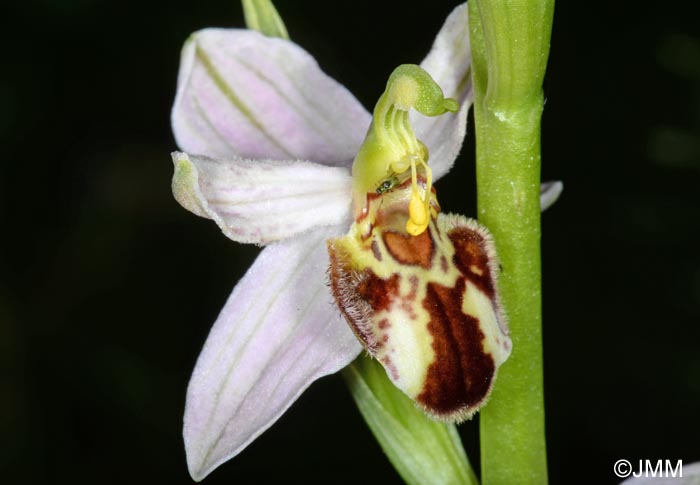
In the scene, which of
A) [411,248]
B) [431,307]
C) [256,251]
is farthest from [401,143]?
[256,251]

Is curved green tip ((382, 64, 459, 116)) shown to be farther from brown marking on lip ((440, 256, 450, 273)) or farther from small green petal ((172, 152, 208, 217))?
small green petal ((172, 152, 208, 217))

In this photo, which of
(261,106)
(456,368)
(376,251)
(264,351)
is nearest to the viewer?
(456,368)

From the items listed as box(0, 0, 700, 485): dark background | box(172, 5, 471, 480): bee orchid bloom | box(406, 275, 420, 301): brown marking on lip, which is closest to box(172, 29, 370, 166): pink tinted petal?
box(172, 5, 471, 480): bee orchid bloom

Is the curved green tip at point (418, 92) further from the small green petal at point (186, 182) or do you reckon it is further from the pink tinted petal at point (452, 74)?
the small green petal at point (186, 182)

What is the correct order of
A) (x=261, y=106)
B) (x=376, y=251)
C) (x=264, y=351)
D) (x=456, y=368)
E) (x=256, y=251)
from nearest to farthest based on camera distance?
(x=456, y=368) → (x=376, y=251) → (x=264, y=351) → (x=261, y=106) → (x=256, y=251)

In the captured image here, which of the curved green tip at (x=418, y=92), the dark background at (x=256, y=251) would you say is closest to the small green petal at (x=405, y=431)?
the curved green tip at (x=418, y=92)

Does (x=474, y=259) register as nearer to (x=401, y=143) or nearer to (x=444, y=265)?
(x=444, y=265)

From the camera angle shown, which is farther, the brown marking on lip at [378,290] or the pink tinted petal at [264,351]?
the pink tinted petal at [264,351]
